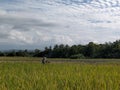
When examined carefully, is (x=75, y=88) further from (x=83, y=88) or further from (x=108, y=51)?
(x=108, y=51)

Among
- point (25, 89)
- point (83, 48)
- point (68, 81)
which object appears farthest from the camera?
point (83, 48)

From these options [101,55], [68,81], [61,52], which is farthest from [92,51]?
[68,81]

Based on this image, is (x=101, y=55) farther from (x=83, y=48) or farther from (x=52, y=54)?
(x=52, y=54)

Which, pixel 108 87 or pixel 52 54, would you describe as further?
pixel 52 54

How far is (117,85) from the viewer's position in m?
7.82

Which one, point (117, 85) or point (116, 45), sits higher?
point (116, 45)

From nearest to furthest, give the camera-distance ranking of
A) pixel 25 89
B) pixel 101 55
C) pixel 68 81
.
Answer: pixel 25 89 < pixel 68 81 < pixel 101 55

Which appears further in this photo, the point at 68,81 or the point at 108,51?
the point at 108,51

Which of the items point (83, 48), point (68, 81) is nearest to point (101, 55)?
point (83, 48)

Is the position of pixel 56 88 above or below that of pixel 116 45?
Result: below

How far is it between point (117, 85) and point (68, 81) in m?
1.59

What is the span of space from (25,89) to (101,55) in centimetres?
5377

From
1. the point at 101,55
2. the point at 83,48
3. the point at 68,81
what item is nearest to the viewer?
the point at 68,81

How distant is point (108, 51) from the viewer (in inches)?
2398
